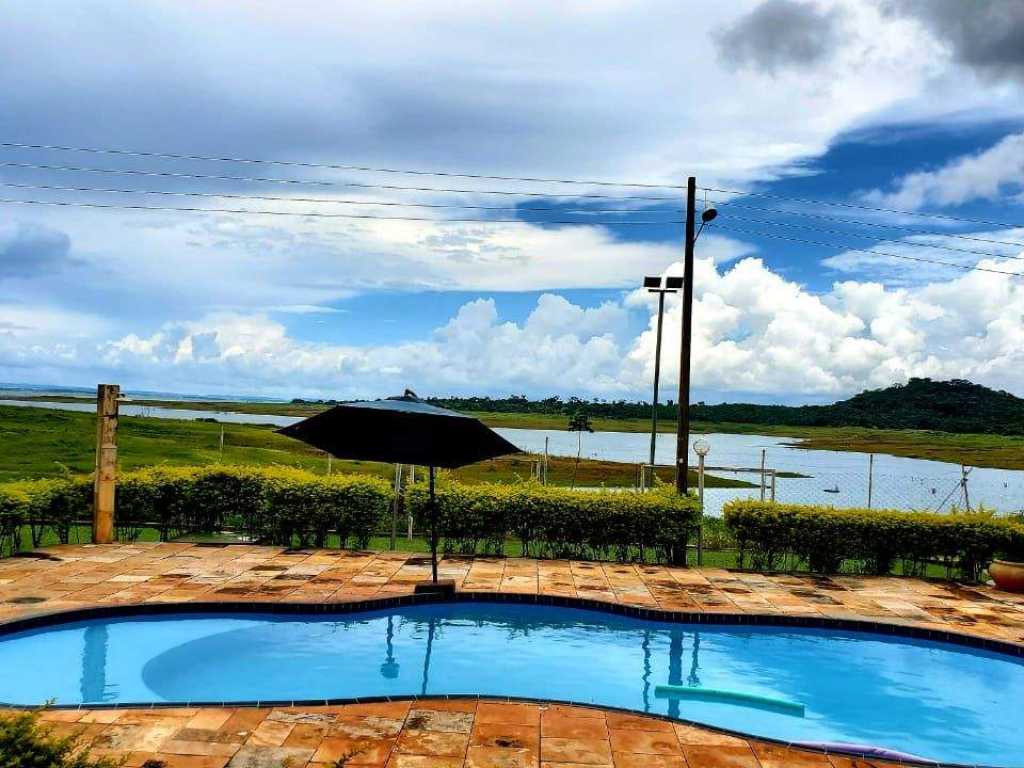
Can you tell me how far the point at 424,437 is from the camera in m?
8.96

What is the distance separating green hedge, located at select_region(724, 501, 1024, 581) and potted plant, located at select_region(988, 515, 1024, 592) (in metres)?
0.02

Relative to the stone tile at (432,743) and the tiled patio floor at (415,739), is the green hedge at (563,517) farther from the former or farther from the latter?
the stone tile at (432,743)

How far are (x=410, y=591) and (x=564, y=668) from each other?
2.46 m

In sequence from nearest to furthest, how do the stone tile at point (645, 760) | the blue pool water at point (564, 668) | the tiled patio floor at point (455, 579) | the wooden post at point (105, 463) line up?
the stone tile at point (645, 760), the blue pool water at point (564, 668), the tiled patio floor at point (455, 579), the wooden post at point (105, 463)

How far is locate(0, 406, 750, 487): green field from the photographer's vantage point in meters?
25.2

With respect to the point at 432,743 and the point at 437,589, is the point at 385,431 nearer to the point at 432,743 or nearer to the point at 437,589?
the point at 437,589

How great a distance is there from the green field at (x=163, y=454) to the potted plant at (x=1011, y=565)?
31.5ft

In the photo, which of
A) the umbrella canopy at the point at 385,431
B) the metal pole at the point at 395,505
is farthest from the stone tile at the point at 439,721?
the metal pole at the point at 395,505

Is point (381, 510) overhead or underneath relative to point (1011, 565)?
overhead

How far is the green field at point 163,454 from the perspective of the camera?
2522cm

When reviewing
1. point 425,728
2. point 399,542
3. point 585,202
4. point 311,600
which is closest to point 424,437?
point 311,600

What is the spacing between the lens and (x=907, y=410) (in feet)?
197

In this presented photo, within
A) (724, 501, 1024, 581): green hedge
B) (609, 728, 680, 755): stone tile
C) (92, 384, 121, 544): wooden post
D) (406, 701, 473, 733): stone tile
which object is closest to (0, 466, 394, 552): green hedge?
(92, 384, 121, 544): wooden post

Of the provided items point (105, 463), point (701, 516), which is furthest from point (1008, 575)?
point (105, 463)
